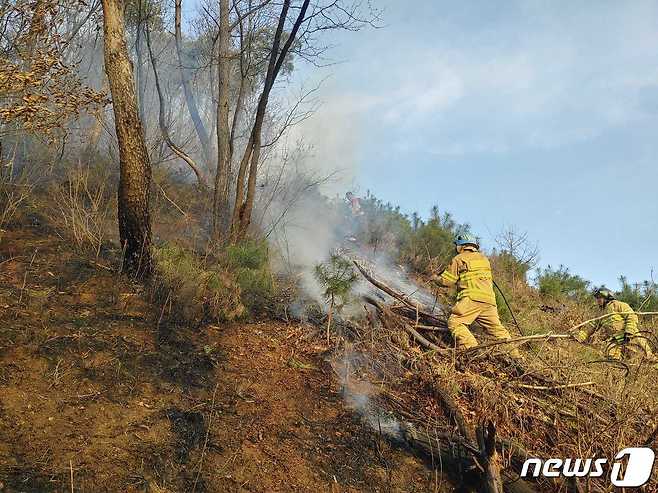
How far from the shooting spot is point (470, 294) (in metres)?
5.88

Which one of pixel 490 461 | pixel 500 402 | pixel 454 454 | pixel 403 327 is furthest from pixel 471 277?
pixel 490 461

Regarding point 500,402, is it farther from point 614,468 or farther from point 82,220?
point 82,220

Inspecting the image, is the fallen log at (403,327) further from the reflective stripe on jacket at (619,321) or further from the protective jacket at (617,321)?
the protective jacket at (617,321)

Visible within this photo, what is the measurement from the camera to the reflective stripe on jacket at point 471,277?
592cm

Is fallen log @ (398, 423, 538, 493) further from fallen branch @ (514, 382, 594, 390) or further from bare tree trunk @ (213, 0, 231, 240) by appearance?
bare tree trunk @ (213, 0, 231, 240)

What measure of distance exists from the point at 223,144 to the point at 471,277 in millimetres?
4896

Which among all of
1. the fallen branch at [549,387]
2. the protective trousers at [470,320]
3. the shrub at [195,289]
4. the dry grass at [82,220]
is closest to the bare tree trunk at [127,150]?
the shrub at [195,289]

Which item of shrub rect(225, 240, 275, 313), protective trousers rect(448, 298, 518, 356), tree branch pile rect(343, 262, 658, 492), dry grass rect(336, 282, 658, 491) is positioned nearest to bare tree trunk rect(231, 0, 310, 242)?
shrub rect(225, 240, 275, 313)

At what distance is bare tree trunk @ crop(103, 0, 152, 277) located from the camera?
16.8ft

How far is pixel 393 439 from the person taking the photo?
3865 millimetres

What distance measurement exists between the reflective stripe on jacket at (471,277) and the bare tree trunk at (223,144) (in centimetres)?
379

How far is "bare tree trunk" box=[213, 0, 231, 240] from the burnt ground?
2.64m

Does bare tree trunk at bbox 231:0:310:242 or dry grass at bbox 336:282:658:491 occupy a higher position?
bare tree trunk at bbox 231:0:310:242

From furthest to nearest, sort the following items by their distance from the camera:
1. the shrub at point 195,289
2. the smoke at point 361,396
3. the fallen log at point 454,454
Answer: the shrub at point 195,289, the smoke at point 361,396, the fallen log at point 454,454
